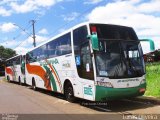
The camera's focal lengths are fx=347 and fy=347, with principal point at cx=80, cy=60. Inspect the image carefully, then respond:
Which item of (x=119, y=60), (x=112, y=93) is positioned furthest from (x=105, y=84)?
(x=119, y=60)

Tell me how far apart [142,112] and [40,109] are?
4.11 m

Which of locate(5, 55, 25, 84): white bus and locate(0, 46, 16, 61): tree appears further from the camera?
locate(0, 46, 16, 61): tree

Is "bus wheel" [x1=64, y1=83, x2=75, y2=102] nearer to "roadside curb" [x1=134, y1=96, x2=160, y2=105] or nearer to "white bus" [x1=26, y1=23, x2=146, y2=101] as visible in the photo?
"white bus" [x1=26, y1=23, x2=146, y2=101]

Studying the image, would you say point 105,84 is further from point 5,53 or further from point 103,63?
point 5,53

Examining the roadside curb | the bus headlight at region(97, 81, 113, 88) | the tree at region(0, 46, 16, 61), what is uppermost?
the tree at region(0, 46, 16, 61)

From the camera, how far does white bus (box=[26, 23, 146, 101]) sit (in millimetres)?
12578

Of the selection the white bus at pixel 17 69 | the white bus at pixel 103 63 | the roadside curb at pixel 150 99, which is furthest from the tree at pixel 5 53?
the roadside curb at pixel 150 99

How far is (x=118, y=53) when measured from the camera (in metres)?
13.0

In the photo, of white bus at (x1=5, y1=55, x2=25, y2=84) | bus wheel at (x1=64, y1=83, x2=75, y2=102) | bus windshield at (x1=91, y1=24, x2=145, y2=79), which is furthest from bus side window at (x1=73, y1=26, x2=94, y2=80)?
white bus at (x1=5, y1=55, x2=25, y2=84)

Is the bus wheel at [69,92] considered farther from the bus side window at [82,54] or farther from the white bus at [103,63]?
the bus side window at [82,54]

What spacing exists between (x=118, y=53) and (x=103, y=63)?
754mm

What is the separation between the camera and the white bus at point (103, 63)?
1258 centimetres

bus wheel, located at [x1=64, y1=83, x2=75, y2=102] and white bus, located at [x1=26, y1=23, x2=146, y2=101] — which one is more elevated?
white bus, located at [x1=26, y1=23, x2=146, y2=101]

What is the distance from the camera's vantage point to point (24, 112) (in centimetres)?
1280
